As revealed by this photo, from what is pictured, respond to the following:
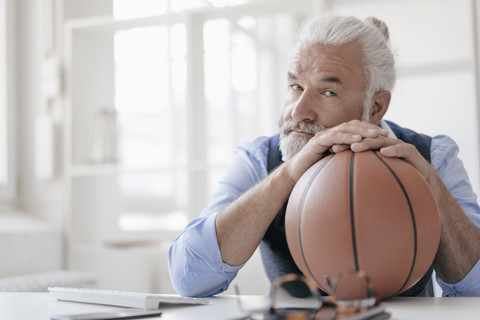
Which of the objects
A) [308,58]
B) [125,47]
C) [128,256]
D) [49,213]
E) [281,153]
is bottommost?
[128,256]

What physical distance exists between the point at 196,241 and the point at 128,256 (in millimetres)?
1927

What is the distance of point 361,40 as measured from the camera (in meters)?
1.58

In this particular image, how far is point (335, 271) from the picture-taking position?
993 millimetres

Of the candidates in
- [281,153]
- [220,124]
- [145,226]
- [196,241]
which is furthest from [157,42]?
[196,241]

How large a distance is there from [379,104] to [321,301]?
1.02 metres

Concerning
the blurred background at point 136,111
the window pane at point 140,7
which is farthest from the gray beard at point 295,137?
the window pane at point 140,7

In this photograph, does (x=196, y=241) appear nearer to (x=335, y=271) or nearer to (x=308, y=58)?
(x=335, y=271)

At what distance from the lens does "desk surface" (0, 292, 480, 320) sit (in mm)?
935

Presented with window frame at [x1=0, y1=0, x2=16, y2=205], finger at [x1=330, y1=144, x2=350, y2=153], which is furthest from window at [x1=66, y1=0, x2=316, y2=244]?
finger at [x1=330, y1=144, x2=350, y2=153]

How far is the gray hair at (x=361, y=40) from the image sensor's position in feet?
5.11

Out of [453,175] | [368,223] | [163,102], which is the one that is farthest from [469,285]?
[163,102]

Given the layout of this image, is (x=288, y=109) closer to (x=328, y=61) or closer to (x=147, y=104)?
(x=328, y=61)

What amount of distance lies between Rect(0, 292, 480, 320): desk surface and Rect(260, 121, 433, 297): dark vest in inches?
15.4

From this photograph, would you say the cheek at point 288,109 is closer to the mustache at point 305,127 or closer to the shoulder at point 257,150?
the mustache at point 305,127
